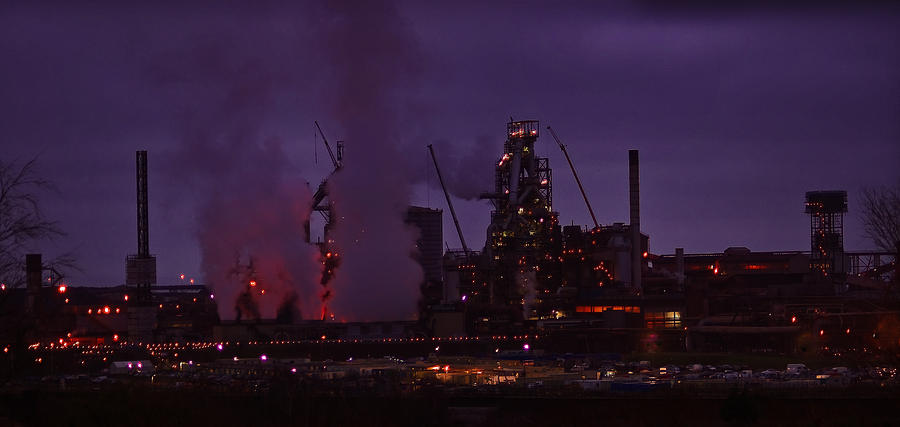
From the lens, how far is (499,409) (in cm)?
5359

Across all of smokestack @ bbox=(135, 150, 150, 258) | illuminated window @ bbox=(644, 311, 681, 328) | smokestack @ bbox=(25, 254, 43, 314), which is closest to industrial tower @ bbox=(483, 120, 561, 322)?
illuminated window @ bbox=(644, 311, 681, 328)

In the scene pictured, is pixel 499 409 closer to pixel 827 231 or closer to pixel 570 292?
pixel 570 292

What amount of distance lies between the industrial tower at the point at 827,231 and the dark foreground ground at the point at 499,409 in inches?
2827

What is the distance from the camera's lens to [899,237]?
39.0 m

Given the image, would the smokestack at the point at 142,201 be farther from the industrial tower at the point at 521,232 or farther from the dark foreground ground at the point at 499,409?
the dark foreground ground at the point at 499,409

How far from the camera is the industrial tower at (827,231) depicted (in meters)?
121

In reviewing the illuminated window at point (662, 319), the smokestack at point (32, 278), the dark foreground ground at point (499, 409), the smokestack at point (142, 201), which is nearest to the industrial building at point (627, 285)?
the illuminated window at point (662, 319)

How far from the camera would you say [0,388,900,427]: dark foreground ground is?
144 ft

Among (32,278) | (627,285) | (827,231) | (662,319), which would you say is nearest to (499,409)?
(32,278)

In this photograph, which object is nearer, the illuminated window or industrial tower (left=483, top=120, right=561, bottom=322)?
the illuminated window

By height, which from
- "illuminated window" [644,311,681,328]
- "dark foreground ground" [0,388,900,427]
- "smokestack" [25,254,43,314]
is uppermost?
"smokestack" [25,254,43,314]

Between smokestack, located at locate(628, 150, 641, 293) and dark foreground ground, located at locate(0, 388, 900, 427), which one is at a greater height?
smokestack, located at locate(628, 150, 641, 293)

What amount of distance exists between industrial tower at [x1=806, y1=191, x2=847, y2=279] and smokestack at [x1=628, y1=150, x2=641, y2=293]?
2009 centimetres

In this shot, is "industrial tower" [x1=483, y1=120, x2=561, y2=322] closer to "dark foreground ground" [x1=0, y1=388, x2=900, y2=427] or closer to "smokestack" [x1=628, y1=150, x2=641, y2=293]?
"smokestack" [x1=628, y1=150, x2=641, y2=293]
